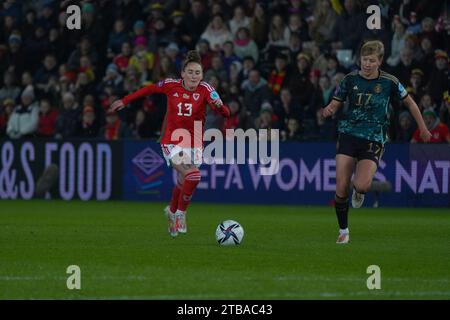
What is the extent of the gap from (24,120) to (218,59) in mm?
4373

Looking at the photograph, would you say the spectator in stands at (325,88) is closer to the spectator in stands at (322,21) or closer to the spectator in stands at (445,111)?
the spectator in stands at (322,21)

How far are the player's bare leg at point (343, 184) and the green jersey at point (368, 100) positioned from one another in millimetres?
326

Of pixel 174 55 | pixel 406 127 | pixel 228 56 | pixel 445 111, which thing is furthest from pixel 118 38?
pixel 445 111

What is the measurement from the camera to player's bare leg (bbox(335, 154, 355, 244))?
45.6 feet

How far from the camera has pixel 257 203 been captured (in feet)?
75.5

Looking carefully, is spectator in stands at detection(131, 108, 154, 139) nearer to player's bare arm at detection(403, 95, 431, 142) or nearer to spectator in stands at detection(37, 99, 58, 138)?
spectator in stands at detection(37, 99, 58, 138)

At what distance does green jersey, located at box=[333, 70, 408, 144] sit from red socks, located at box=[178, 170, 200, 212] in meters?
2.12

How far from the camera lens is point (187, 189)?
14.9 m

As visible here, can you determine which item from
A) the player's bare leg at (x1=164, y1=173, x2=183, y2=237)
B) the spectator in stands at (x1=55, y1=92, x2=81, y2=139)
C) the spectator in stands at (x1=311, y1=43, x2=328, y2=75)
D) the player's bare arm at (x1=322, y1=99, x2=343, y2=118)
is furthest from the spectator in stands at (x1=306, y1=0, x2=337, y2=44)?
the player's bare arm at (x1=322, y1=99, x2=343, y2=118)

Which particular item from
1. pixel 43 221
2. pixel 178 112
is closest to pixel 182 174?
pixel 178 112

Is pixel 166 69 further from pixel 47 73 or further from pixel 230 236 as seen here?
pixel 230 236

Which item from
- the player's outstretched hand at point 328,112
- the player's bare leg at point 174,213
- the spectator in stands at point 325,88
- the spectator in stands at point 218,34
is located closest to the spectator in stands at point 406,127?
the spectator in stands at point 325,88

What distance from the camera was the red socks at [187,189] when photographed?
49.0 ft
